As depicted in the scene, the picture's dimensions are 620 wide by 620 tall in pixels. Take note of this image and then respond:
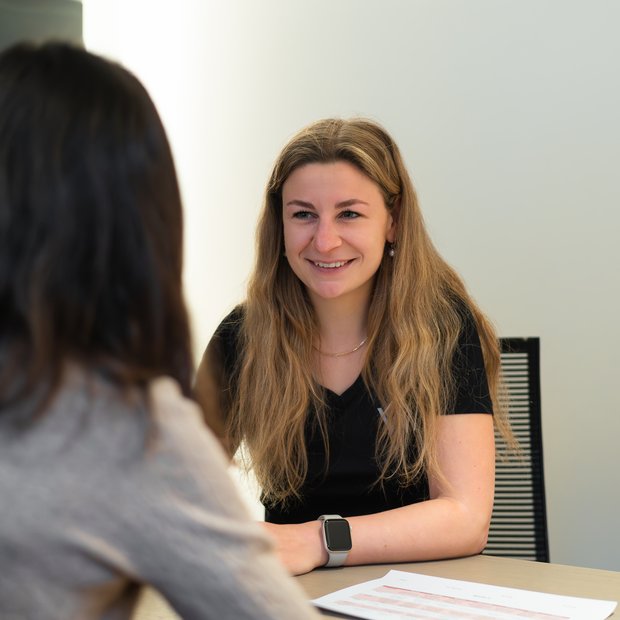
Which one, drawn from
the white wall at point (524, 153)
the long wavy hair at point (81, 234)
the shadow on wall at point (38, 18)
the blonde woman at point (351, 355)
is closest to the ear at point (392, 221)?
the blonde woman at point (351, 355)

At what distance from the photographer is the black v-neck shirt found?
6.79 ft

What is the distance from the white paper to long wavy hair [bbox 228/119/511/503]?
452mm

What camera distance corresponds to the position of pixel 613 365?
3.15 metres

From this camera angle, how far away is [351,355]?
2205mm

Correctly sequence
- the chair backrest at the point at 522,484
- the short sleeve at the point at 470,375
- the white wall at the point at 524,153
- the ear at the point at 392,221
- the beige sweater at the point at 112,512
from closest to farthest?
1. the beige sweater at the point at 112,512
2. the short sleeve at the point at 470,375
3. the ear at the point at 392,221
4. the chair backrest at the point at 522,484
5. the white wall at the point at 524,153

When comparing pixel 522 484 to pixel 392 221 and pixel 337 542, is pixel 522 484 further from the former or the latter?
pixel 337 542

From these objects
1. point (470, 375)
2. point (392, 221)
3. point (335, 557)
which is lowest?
point (335, 557)

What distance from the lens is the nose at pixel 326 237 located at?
6.88ft

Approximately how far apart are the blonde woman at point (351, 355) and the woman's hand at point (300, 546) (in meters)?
0.30

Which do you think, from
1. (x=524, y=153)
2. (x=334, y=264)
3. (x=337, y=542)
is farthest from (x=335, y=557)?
(x=524, y=153)

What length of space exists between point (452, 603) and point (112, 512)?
860 millimetres

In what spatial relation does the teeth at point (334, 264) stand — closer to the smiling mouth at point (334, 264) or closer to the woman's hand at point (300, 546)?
the smiling mouth at point (334, 264)

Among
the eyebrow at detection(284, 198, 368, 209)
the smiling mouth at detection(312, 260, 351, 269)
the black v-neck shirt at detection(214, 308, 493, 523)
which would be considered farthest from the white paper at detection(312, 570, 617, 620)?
the eyebrow at detection(284, 198, 368, 209)

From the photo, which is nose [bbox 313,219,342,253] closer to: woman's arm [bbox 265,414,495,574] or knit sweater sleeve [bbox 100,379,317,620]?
woman's arm [bbox 265,414,495,574]
